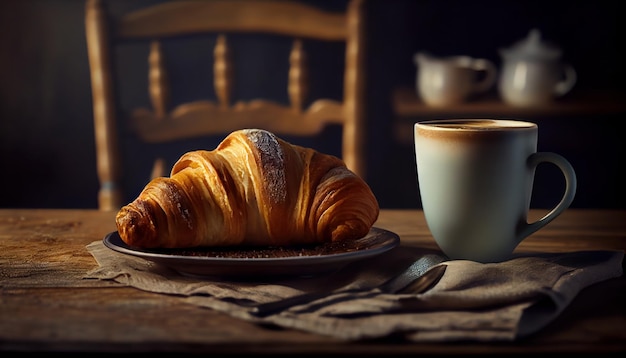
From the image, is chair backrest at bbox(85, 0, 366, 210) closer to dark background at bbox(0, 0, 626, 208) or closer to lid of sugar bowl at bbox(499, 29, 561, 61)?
lid of sugar bowl at bbox(499, 29, 561, 61)

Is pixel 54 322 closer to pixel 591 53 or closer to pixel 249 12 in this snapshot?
pixel 249 12

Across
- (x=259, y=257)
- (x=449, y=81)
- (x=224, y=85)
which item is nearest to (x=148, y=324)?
(x=259, y=257)

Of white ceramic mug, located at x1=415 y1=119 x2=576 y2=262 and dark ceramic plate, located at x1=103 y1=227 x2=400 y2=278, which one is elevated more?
white ceramic mug, located at x1=415 y1=119 x2=576 y2=262

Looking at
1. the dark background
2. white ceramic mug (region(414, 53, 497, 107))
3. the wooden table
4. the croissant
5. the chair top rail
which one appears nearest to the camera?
the wooden table

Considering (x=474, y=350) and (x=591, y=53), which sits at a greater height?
(x=591, y=53)

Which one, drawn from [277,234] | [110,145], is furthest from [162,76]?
[277,234]

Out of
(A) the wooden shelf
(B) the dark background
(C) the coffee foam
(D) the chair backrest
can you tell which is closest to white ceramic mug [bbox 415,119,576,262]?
(C) the coffee foam

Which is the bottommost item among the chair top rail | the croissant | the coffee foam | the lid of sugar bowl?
the croissant
